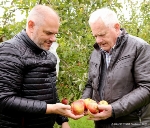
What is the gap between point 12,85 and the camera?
231 cm

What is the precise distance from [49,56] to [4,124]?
66 cm

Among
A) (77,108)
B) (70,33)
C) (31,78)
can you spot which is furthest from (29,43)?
(70,33)

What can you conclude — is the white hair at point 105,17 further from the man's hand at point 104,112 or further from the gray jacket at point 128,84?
the man's hand at point 104,112

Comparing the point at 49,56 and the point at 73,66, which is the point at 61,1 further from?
the point at 49,56

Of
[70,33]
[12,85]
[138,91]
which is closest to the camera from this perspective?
[12,85]

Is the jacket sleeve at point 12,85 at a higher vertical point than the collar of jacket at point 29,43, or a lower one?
lower

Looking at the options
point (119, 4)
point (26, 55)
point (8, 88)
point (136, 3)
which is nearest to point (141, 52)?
point (26, 55)

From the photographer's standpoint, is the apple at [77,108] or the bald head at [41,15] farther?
the apple at [77,108]

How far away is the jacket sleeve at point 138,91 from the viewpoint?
2.51m

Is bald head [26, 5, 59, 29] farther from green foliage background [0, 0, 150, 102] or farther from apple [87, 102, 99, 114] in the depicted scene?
green foliage background [0, 0, 150, 102]

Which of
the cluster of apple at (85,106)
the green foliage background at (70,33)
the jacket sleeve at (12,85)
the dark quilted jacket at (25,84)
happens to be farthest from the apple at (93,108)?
the green foliage background at (70,33)

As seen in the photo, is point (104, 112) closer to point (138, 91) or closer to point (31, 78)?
point (138, 91)

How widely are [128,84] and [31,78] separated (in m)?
0.79

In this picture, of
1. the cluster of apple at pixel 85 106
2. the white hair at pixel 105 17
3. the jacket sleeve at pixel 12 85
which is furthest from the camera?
the white hair at pixel 105 17
